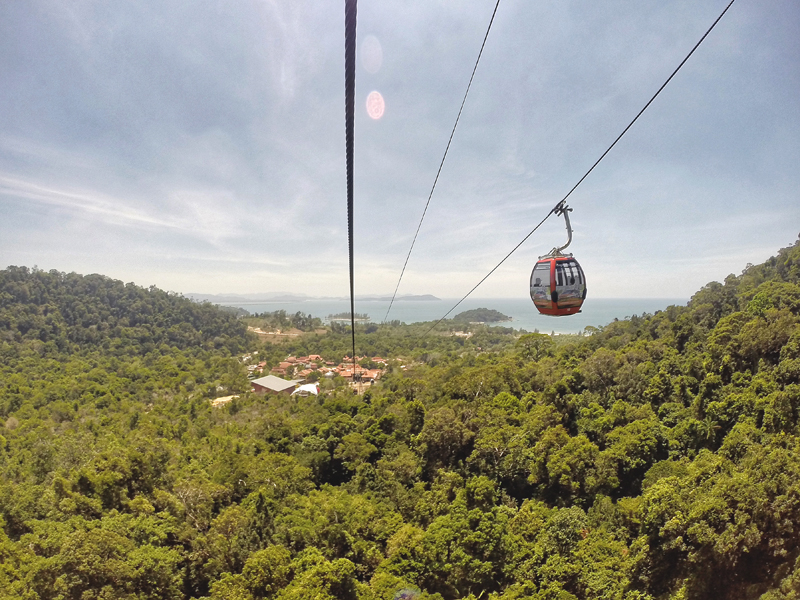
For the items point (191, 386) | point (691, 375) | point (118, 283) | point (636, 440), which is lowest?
point (191, 386)

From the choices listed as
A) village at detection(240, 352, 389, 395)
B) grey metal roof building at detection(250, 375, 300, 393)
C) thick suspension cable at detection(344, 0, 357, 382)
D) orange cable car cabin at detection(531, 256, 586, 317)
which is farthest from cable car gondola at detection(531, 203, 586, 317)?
grey metal roof building at detection(250, 375, 300, 393)

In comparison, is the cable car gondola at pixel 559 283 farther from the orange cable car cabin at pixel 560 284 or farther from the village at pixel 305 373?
the village at pixel 305 373

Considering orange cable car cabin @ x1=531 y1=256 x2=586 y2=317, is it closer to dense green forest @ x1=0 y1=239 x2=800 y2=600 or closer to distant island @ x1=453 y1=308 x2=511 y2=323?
dense green forest @ x1=0 y1=239 x2=800 y2=600

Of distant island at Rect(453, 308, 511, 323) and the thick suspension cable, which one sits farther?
distant island at Rect(453, 308, 511, 323)

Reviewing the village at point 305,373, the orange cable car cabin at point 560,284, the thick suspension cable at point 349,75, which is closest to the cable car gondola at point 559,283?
the orange cable car cabin at point 560,284

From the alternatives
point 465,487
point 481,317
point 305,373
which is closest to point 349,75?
point 465,487

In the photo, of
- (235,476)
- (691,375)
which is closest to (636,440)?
(691,375)

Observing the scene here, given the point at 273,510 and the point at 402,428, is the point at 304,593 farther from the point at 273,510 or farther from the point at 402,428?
the point at 402,428

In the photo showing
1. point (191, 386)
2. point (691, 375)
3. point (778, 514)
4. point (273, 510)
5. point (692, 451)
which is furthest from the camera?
point (191, 386)
